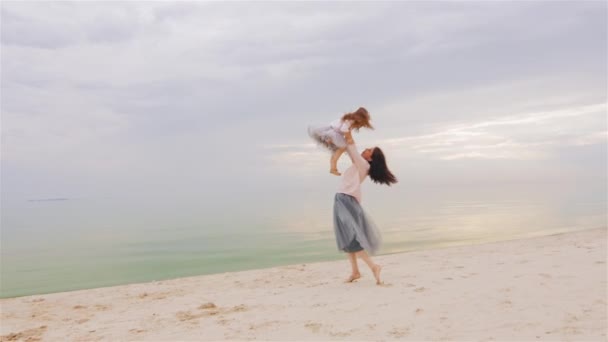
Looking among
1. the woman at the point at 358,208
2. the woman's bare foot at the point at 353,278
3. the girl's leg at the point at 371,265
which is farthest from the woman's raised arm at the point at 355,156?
the woman's bare foot at the point at 353,278

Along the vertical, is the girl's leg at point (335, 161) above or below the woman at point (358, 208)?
above

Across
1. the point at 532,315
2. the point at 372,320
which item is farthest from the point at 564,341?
the point at 372,320

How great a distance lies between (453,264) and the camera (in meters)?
9.20

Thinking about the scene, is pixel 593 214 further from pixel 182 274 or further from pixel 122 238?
pixel 122 238

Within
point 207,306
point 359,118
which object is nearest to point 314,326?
point 207,306

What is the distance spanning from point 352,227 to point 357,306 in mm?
1536

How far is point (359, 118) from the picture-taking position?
23.2ft

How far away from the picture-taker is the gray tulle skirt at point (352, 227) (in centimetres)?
743

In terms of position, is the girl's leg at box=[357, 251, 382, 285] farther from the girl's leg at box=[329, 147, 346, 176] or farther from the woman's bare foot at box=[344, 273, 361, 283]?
the girl's leg at box=[329, 147, 346, 176]

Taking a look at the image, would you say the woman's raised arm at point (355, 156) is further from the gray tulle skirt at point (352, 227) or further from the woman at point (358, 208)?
the gray tulle skirt at point (352, 227)

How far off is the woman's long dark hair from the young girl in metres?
0.61

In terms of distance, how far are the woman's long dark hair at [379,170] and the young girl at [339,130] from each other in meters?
0.61

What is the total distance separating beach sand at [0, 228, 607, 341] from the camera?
5.16 meters

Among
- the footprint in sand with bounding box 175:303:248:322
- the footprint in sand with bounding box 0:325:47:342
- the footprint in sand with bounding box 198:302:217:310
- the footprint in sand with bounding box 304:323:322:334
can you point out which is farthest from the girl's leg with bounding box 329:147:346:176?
the footprint in sand with bounding box 0:325:47:342
